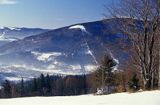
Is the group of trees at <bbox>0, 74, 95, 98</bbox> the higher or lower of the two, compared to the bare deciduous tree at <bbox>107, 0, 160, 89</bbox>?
higher

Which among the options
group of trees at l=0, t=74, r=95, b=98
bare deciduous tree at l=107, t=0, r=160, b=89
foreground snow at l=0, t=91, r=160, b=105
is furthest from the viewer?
group of trees at l=0, t=74, r=95, b=98

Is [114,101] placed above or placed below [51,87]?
below

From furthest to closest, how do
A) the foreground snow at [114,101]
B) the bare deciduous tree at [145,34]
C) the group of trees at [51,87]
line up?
the group of trees at [51,87], the bare deciduous tree at [145,34], the foreground snow at [114,101]

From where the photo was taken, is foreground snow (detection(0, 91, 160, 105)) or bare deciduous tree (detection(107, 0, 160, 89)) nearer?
foreground snow (detection(0, 91, 160, 105))

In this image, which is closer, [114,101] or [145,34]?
[114,101]

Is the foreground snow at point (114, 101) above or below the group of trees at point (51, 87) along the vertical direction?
below

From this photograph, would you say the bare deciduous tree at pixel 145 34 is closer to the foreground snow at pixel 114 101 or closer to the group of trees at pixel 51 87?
the foreground snow at pixel 114 101

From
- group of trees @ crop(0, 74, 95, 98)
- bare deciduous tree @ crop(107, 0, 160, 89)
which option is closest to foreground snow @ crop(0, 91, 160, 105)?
bare deciduous tree @ crop(107, 0, 160, 89)

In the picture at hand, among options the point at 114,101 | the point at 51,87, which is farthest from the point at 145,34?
the point at 51,87

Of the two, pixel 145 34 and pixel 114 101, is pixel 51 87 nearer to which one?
pixel 145 34

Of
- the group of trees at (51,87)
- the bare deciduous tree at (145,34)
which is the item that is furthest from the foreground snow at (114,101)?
the group of trees at (51,87)

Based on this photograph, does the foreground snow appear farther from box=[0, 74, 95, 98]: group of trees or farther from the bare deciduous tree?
box=[0, 74, 95, 98]: group of trees

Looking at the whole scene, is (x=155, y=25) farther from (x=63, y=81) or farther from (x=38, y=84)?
(x=63, y=81)

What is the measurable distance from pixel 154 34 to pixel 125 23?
278 centimetres
